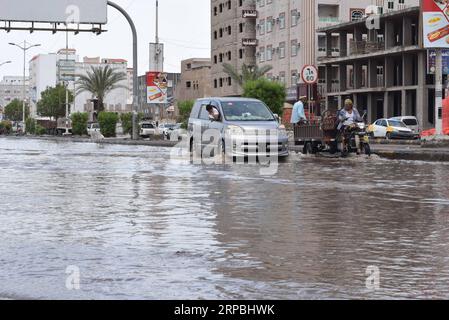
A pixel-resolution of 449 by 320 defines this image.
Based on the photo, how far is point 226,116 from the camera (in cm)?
2372

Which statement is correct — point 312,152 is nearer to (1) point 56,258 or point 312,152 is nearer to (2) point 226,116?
(2) point 226,116

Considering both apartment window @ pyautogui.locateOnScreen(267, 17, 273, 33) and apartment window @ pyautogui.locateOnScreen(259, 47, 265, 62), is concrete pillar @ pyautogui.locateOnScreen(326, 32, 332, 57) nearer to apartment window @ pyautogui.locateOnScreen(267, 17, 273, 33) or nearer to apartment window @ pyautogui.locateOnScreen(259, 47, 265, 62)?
apartment window @ pyautogui.locateOnScreen(267, 17, 273, 33)

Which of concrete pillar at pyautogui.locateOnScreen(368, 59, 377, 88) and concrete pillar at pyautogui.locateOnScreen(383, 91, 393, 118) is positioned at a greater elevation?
concrete pillar at pyautogui.locateOnScreen(368, 59, 377, 88)

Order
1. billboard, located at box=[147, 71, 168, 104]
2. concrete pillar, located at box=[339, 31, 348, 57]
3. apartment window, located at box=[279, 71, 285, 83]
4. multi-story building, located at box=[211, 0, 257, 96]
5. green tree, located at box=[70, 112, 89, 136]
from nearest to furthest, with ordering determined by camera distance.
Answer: billboard, located at box=[147, 71, 168, 104], concrete pillar, located at box=[339, 31, 348, 57], green tree, located at box=[70, 112, 89, 136], apartment window, located at box=[279, 71, 285, 83], multi-story building, located at box=[211, 0, 257, 96]

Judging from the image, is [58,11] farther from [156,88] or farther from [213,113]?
[213,113]

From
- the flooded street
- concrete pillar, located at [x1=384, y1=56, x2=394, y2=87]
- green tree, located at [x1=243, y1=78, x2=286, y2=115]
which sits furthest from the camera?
green tree, located at [x1=243, y1=78, x2=286, y2=115]

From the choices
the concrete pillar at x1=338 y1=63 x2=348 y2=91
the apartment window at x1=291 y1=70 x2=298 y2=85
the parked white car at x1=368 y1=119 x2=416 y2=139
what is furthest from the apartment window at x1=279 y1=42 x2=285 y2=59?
the parked white car at x1=368 y1=119 x2=416 y2=139

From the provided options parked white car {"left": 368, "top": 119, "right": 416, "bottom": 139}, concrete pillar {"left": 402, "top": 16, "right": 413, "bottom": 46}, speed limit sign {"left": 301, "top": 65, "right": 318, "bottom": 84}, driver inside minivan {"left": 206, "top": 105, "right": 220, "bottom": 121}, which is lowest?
parked white car {"left": 368, "top": 119, "right": 416, "bottom": 139}

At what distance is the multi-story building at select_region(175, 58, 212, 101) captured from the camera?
116m

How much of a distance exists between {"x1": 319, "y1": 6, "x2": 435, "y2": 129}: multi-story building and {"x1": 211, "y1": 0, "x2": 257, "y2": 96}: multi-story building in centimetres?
1559

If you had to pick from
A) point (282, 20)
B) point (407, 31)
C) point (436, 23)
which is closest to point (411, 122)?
point (407, 31)

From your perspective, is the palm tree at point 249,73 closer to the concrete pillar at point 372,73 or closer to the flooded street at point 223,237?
the concrete pillar at point 372,73
